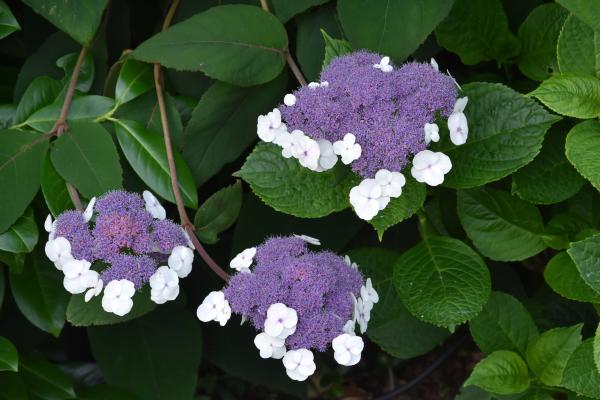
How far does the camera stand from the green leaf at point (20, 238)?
1384mm

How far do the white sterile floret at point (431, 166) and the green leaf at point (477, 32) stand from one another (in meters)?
0.49

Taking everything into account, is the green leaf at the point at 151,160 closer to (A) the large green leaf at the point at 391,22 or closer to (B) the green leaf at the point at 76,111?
(B) the green leaf at the point at 76,111

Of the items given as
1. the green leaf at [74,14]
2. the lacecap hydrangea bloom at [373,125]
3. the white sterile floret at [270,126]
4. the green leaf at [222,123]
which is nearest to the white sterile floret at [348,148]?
the lacecap hydrangea bloom at [373,125]

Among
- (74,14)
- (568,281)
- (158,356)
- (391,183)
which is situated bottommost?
(158,356)

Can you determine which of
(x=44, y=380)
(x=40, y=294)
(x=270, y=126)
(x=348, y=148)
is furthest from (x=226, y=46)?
(x=44, y=380)

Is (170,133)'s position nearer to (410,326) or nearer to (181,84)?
(181,84)

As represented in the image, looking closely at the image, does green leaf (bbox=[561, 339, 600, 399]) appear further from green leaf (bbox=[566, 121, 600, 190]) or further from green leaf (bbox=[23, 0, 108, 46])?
green leaf (bbox=[23, 0, 108, 46])

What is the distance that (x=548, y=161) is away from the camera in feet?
4.78

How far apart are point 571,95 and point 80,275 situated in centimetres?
79

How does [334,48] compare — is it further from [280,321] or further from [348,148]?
[280,321]

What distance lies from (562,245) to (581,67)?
338 millimetres

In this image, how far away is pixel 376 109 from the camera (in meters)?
1.17

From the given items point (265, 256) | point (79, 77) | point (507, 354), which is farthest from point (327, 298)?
point (79, 77)

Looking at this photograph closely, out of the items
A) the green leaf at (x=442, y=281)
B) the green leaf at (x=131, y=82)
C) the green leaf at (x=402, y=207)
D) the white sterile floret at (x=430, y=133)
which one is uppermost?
the white sterile floret at (x=430, y=133)
